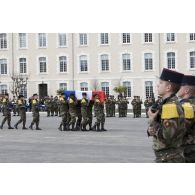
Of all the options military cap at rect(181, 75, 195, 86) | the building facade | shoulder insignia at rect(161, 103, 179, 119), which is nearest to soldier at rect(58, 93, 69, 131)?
military cap at rect(181, 75, 195, 86)

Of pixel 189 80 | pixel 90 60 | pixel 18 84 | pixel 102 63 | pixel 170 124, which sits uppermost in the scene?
pixel 90 60

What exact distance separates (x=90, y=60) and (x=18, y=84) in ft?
26.0

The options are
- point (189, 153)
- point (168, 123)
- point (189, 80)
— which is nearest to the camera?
point (168, 123)

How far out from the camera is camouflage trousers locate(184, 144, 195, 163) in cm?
569

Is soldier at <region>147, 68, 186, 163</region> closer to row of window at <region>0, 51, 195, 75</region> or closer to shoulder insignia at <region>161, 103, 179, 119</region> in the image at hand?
shoulder insignia at <region>161, 103, 179, 119</region>

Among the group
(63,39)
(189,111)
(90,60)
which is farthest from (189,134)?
(63,39)

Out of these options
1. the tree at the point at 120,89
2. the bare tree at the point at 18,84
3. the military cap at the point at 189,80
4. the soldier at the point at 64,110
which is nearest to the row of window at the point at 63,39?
the bare tree at the point at 18,84

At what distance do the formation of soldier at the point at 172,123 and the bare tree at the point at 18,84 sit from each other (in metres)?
50.2

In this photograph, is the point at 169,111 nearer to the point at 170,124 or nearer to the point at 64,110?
the point at 170,124

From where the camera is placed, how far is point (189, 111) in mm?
5535

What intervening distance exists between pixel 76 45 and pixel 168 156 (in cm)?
5098
